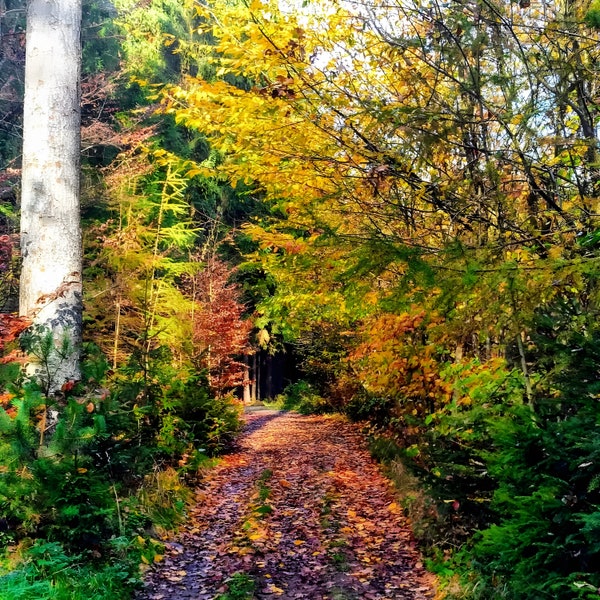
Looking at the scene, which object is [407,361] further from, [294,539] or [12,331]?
[12,331]

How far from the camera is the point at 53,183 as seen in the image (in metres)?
4.89

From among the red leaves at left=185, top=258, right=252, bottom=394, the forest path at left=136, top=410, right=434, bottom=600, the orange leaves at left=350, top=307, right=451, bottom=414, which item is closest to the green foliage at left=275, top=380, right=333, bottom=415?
the red leaves at left=185, top=258, right=252, bottom=394

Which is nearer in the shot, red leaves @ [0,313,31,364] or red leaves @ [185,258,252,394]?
red leaves @ [0,313,31,364]

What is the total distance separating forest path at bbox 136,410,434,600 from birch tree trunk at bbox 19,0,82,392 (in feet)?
7.34

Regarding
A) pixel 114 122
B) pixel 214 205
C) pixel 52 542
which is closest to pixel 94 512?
pixel 52 542

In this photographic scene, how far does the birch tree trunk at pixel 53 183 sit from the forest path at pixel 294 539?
2237 millimetres

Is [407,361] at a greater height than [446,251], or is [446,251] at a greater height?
[446,251]

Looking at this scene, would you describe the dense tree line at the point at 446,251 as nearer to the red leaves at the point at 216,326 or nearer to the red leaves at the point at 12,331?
the red leaves at the point at 12,331

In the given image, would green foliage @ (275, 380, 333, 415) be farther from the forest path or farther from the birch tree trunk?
the birch tree trunk

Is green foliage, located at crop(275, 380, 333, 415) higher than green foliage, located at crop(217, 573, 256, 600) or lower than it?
lower

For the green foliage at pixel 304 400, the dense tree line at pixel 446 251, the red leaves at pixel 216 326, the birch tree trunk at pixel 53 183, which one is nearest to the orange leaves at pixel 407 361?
the dense tree line at pixel 446 251

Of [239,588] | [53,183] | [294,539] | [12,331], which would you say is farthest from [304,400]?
[12,331]

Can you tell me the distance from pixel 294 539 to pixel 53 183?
4.40 meters

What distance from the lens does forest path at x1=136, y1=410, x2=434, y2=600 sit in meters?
4.62
